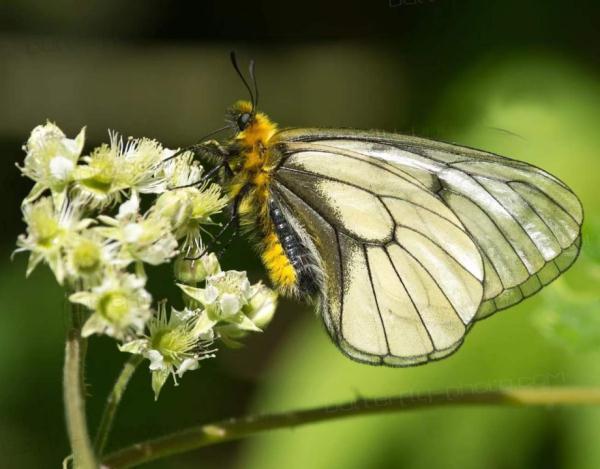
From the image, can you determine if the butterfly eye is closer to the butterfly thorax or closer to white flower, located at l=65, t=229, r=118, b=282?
the butterfly thorax

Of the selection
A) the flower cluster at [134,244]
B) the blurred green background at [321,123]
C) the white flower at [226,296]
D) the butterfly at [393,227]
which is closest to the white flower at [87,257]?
the flower cluster at [134,244]

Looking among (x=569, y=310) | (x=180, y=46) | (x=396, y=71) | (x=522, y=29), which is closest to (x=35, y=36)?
(x=180, y=46)

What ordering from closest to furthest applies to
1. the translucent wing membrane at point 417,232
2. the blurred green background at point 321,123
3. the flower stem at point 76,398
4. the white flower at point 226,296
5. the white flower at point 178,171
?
1. the flower stem at point 76,398
2. the white flower at point 226,296
3. the white flower at point 178,171
4. the translucent wing membrane at point 417,232
5. the blurred green background at point 321,123

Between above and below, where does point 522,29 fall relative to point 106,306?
above

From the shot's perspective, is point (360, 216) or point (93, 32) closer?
point (360, 216)

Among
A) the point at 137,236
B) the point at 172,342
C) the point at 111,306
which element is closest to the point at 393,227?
the point at 172,342

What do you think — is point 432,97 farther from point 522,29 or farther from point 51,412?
point 51,412

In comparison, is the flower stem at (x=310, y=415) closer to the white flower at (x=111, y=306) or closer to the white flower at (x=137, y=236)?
the white flower at (x=111, y=306)
